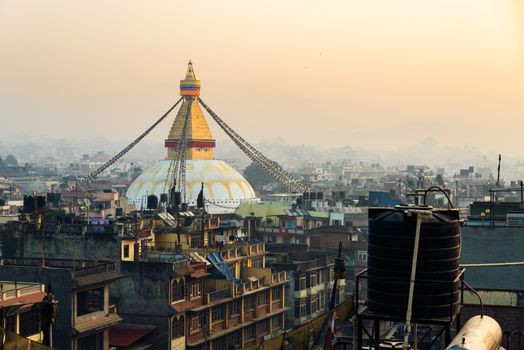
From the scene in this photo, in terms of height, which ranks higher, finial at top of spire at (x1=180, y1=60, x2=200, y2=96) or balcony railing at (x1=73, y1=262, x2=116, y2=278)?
finial at top of spire at (x1=180, y1=60, x2=200, y2=96)

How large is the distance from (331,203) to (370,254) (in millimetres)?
97253

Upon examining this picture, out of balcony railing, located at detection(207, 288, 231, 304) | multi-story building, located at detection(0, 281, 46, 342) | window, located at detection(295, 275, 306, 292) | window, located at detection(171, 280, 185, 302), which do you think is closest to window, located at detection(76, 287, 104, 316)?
multi-story building, located at detection(0, 281, 46, 342)

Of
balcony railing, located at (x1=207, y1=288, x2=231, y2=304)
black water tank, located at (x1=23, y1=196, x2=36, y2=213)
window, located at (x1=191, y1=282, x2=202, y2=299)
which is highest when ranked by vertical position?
black water tank, located at (x1=23, y1=196, x2=36, y2=213)

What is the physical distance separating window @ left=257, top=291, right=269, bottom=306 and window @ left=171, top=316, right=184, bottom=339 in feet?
33.9

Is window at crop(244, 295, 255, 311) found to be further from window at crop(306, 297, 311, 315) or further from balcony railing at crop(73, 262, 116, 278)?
balcony railing at crop(73, 262, 116, 278)

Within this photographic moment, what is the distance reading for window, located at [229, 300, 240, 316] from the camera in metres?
61.3

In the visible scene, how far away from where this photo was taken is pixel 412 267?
2206cm

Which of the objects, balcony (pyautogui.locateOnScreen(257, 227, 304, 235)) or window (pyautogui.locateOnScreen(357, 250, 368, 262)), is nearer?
window (pyautogui.locateOnScreen(357, 250, 368, 262))

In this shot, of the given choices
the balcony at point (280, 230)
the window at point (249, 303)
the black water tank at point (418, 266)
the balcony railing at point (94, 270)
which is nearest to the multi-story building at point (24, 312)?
the balcony railing at point (94, 270)

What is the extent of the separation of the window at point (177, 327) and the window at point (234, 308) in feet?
19.7

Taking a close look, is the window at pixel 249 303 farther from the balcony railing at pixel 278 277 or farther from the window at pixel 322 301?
the window at pixel 322 301

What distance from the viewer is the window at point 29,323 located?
42375 millimetres

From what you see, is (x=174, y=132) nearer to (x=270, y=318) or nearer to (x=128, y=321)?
(x=270, y=318)

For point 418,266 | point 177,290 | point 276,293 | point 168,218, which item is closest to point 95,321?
point 177,290
